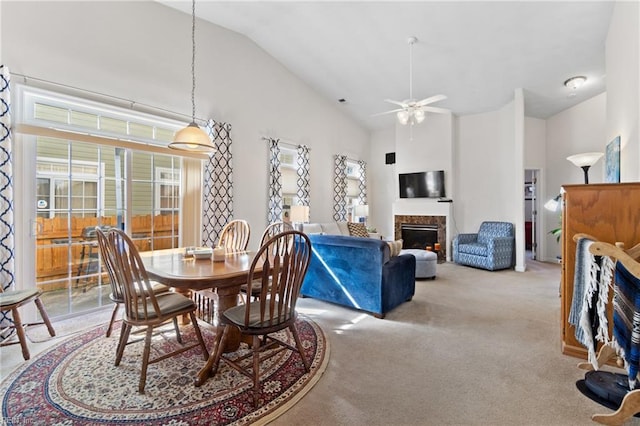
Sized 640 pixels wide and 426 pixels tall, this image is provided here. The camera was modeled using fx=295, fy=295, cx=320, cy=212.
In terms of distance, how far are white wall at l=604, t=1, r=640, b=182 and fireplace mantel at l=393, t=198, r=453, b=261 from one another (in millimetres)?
3310

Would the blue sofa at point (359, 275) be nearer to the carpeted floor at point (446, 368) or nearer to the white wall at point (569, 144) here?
the carpeted floor at point (446, 368)

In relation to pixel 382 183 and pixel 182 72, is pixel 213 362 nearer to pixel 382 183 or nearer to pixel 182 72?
pixel 182 72

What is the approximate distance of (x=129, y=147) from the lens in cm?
367

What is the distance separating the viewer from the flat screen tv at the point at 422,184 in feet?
22.4

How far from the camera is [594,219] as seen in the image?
230cm

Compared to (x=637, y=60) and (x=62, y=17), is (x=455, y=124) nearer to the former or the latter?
(x=637, y=60)

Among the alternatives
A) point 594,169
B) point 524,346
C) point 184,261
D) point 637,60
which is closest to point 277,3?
point 184,261

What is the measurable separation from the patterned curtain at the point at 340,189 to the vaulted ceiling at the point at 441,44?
5.31 ft

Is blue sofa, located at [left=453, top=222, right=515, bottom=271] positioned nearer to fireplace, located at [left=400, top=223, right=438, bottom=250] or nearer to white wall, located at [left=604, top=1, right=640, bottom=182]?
fireplace, located at [left=400, top=223, right=438, bottom=250]

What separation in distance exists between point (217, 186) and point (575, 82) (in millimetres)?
6169

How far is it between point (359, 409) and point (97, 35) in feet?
15.2

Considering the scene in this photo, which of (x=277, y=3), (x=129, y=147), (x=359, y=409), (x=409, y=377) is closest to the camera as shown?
(x=359, y=409)

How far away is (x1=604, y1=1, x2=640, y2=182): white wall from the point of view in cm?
269

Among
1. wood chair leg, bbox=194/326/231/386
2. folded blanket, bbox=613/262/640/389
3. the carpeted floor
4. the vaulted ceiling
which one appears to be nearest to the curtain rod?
the vaulted ceiling
